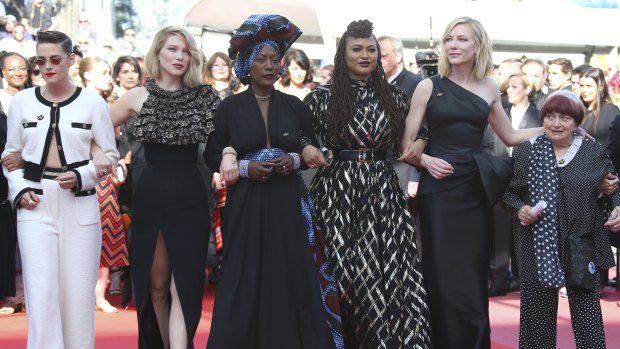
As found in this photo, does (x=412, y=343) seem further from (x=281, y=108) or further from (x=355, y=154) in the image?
(x=281, y=108)

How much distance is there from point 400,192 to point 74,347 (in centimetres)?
220

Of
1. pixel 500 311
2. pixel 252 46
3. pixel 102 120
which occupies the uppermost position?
pixel 252 46

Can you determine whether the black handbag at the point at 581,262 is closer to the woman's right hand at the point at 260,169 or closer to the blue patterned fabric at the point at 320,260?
the blue patterned fabric at the point at 320,260

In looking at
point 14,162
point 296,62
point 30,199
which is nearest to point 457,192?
point 30,199

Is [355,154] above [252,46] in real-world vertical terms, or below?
below

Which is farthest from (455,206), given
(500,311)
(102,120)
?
(500,311)

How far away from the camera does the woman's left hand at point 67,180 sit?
252 inches

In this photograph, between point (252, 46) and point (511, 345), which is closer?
point (252, 46)

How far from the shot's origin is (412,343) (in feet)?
22.0

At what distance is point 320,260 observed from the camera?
21.9ft

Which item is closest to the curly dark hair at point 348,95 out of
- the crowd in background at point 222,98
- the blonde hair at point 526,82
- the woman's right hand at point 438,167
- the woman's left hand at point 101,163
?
the woman's right hand at point 438,167

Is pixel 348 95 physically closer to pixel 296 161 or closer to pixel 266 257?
pixel 296 161

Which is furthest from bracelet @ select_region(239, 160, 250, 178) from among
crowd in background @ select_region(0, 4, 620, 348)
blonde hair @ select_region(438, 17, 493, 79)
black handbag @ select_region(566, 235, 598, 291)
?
crowd in background @ select_region(0, 4, 620, 348)

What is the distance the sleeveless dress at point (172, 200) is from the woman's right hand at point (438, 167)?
1.37 metres
